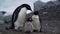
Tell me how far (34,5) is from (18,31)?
197 centimetres

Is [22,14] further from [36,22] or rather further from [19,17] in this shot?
[36,22]

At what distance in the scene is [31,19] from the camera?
1.70m

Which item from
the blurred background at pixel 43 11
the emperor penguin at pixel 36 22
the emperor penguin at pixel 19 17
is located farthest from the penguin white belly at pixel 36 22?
the blurred background at pixel 43 11

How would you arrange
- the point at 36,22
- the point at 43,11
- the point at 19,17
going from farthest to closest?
the point at 43,11
the point at 19,17
the point at 36,22

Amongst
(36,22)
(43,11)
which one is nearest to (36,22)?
(36,22)

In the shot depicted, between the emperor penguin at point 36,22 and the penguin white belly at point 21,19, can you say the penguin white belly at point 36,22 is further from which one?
the penguin white belly at point 21,19

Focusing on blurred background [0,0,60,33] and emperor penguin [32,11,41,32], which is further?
blurred background [0,0,60,33]

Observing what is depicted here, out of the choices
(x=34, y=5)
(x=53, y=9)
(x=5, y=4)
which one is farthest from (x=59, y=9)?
(x=5, y=4)

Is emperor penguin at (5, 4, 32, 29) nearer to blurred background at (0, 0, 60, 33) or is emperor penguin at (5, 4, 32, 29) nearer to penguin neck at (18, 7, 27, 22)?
penguin neck at (18, 7, 27, 22)

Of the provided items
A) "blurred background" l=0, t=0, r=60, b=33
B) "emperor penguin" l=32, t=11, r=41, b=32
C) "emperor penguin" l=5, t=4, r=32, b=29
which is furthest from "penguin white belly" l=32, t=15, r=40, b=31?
"blurred background" l=0, t=0, r=60, b=33

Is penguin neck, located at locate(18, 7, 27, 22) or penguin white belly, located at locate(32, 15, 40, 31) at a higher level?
A: penguin neck, located at locate(18, 7, 27, 22)

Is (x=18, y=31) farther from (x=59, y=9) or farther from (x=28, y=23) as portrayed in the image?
(x=59, y=9)

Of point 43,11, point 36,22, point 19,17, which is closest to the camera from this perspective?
point 36,22

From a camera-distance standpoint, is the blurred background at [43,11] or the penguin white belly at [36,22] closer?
the penguin white belly at [36,22]
